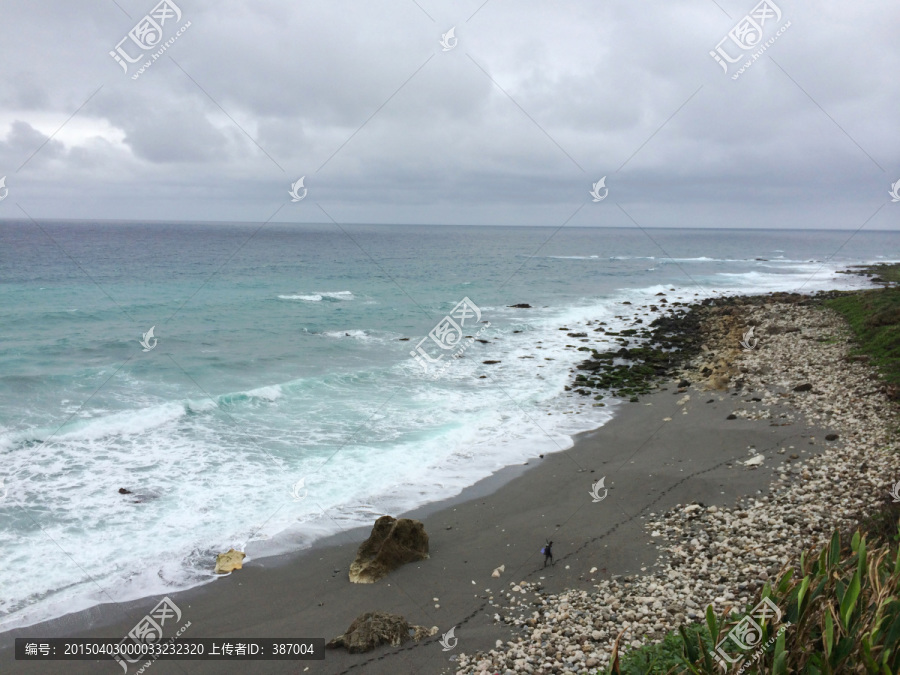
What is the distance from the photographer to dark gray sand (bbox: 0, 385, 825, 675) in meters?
7.31

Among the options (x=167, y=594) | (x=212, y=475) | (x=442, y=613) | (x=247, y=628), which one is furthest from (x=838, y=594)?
(x=212, y=475)

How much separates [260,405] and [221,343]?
1069 centimetres

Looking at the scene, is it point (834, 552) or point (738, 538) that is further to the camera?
point (738, 538)

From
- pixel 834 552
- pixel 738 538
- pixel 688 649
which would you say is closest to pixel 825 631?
pixel 688 649

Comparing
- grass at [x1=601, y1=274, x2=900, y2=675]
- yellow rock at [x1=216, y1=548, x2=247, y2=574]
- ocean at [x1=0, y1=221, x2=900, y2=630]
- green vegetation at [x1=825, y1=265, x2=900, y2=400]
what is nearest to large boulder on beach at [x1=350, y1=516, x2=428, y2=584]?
ocean at [x1=0, y1=221, x2=900, y2=630]

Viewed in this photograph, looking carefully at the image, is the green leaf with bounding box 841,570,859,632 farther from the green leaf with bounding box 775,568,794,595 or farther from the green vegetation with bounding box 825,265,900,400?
the green vegetation with bounding box 825,265,900,400

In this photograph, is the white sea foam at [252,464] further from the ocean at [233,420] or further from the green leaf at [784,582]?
the green leaf at [784,582]

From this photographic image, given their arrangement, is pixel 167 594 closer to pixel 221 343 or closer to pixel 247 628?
pixel 247 628

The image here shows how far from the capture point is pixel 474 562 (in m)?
9.12

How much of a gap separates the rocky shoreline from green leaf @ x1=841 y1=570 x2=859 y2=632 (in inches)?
19.1

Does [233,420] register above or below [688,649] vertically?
above

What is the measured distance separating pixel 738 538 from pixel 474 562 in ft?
13.1

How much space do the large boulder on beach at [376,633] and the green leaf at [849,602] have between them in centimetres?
527

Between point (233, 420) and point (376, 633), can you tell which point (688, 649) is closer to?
point (376, 633)
